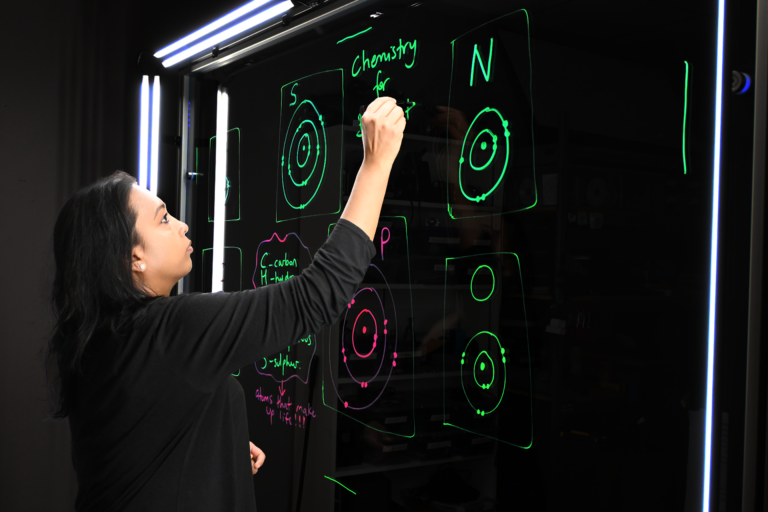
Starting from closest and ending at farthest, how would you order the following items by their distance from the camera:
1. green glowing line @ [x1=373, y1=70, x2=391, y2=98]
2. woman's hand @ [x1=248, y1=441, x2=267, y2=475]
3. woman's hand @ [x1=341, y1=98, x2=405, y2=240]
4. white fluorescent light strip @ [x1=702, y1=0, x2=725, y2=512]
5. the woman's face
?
1. white fluorescent light strip @ [x1=702, y1=0, x2=725, y2=512]
2. woman's hand @ [x1=341, y1=98, x2=405, y2=240]
3. the woman's face
4. woman's hand @ [x1=248, y1=441, x2=267, y2=475]
5. green glowing line @ [x1=373, y1=70, x2=391, y2=98]

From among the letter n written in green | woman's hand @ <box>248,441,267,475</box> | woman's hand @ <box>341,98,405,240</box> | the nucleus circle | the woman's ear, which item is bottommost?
woman's hand @ <box>248,441,267,475</box>

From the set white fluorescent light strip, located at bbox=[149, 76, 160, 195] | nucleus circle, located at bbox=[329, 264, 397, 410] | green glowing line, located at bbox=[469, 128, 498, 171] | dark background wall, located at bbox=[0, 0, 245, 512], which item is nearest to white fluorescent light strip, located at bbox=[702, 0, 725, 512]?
green glowing line, located at bbox=[469, 128, 498, 171]

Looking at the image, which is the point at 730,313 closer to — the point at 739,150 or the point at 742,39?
the point at 739,150

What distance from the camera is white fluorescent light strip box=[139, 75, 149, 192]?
2.25 meters

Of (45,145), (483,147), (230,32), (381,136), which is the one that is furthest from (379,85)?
(45,145)

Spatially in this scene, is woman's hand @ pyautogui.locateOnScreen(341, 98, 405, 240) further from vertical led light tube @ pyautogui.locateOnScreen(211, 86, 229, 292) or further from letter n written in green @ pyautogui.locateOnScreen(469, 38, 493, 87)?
vertical led light tube @ pyautogui.locateOnScreen(211, 86, 229, 292)

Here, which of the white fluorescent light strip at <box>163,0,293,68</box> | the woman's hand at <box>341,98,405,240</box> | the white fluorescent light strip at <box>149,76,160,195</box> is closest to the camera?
the woman's hand at <box>341,98,405,240</box>

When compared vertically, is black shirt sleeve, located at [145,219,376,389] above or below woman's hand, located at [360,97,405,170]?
below

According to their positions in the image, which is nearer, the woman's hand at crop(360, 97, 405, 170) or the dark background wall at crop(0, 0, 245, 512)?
the woman's hand at crop(360, 97, 405, 170)

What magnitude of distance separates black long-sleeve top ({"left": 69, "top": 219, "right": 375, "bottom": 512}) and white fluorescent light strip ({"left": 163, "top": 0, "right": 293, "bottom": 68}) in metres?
0.89

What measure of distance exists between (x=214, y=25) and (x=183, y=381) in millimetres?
1205

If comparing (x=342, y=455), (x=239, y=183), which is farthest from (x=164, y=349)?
(x=239, y=183)

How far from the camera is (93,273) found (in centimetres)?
101

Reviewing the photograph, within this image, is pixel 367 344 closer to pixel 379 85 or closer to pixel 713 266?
pixel 379 85
